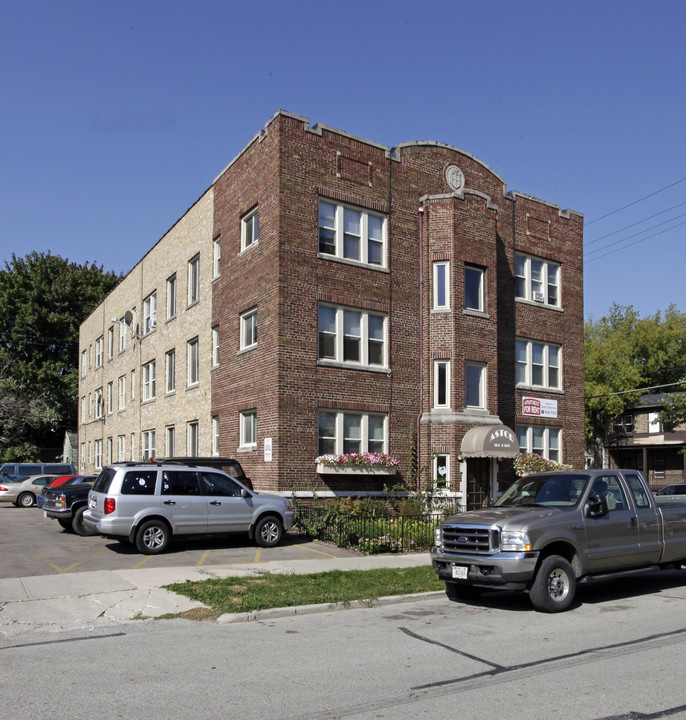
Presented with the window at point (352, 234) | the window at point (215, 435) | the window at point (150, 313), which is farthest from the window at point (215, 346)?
the window at point (150, 313)

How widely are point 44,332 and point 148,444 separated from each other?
29.2 meters

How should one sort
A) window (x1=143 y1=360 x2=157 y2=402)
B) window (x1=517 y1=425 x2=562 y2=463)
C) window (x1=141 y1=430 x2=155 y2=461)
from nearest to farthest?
1. window (x1=517 y1=425 x2=562 y2=463)
2. window (x1=141 y1=430 x2=155 y2=461)
3. window (x1=143 y1=360 x2=157 y2=402)

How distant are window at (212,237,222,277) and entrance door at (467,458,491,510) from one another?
10.6 meters

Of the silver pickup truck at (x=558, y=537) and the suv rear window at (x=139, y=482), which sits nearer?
the silver pickup truck at (x=558, y=537)

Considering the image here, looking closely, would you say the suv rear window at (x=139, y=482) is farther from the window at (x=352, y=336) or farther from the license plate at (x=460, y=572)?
the window at (x=352, y=336)

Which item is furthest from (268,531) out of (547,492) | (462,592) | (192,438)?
(192,438)

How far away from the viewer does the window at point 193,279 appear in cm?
2780

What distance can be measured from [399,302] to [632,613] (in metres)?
14.4

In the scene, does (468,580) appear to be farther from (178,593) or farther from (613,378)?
(613,378)

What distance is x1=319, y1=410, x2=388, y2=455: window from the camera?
21.4 metres

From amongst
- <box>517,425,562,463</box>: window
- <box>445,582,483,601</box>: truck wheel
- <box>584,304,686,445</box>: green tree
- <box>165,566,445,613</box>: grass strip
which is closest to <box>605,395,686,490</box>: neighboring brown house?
<box>584,304,686,445</box>: green tree

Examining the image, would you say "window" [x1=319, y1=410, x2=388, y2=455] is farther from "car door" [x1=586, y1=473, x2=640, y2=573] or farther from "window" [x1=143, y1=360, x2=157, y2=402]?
"window" [x1=143, y1=360, x2=157, y2=402]

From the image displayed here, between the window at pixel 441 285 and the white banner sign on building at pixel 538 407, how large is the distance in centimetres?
526

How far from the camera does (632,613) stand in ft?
32.8
